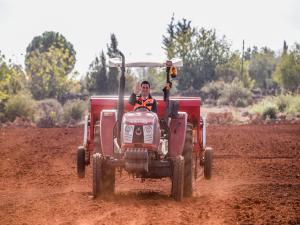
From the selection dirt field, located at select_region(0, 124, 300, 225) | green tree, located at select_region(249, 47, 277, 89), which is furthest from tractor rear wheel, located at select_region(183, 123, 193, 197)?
green tree, located at select_region(249, 47, 277, 89)

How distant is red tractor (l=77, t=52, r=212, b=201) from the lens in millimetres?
9094

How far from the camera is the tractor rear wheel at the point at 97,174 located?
9322mm

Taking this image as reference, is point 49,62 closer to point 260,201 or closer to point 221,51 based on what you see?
point 221,51

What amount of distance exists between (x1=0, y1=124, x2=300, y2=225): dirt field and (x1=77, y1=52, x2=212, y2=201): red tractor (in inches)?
16.0

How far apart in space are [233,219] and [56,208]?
2549 mm

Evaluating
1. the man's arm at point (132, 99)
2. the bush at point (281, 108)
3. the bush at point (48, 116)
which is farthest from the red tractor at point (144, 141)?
the bush at point (281, 108)

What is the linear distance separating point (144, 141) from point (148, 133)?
0.13m

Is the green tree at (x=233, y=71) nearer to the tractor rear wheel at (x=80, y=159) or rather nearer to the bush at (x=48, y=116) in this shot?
the bush at (x=48, y=116)

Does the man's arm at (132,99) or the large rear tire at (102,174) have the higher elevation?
the man's arm at (132,99)

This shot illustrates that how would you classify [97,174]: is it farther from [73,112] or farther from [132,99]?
[73,112]

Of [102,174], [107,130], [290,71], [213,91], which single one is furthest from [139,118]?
[290,71]

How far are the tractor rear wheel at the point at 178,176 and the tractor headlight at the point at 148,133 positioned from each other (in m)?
0.49

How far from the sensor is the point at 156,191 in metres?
10.9

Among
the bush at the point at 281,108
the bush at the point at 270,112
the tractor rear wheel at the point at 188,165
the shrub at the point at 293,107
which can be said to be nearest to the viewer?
the tractor rear wheel at the point at 188,165
